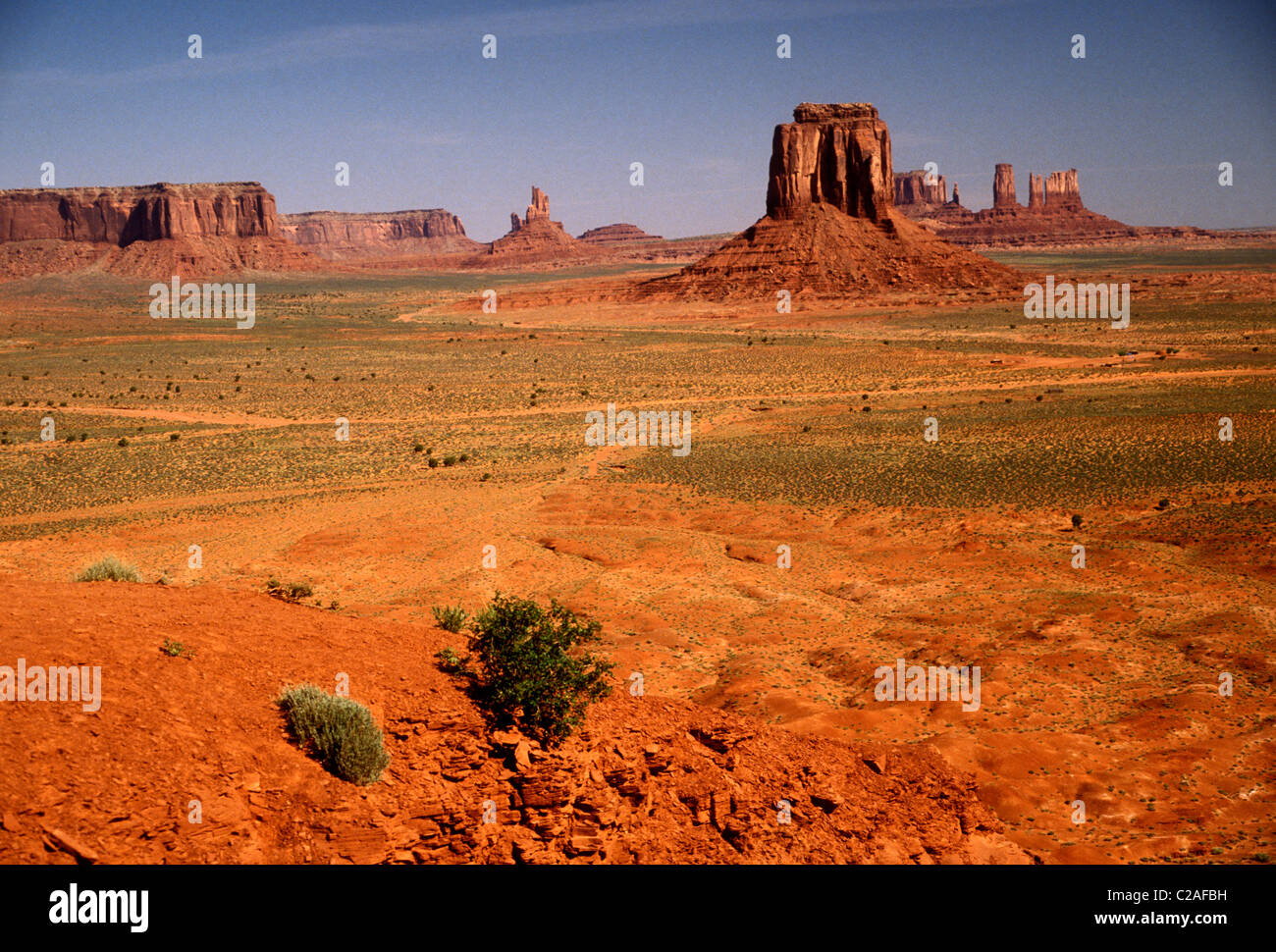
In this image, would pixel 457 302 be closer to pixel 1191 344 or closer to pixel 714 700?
pixel 1191 344

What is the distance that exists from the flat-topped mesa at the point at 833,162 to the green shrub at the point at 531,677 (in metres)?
110

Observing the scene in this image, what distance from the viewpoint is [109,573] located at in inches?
576

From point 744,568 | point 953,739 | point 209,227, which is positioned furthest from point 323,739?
point 209,227

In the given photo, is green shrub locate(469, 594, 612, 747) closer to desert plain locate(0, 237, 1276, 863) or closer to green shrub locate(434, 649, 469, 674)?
green shrub locate(434, 649, 469, 674)

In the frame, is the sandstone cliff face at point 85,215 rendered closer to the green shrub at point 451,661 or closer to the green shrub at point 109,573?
the green shrub at point 109,573

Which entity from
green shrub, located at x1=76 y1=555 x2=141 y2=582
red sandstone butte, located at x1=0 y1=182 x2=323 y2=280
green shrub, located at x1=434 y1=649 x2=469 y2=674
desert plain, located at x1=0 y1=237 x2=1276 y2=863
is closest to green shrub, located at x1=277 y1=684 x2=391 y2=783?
desert plain, located at x1=0 y1=237 x2=1276 y2=863

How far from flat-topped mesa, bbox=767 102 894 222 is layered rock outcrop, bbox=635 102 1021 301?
120 millimetres

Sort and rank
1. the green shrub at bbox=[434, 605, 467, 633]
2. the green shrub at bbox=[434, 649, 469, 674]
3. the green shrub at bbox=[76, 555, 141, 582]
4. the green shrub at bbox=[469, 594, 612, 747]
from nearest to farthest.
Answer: the green shrub at bbox=[469, 594, 612, 747] → the green shrub at bbox=[434, 649, 469, 674] → the green shrub at bbox=[434, 605, 467, 633] → the green shrub at bbox=[76, 555, 141, 582]

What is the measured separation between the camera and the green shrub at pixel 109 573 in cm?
1444

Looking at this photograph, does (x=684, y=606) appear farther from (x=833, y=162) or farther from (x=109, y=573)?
(x=833, y=162)

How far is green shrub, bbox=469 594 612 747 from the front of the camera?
10164 mm

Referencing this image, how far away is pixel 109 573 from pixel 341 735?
27.6 ft

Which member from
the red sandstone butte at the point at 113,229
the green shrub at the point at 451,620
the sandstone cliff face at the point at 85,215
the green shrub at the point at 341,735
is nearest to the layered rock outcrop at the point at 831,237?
the green shrub at the point at 451,620

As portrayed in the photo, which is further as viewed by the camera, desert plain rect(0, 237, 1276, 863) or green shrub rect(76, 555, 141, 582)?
green shrub rect(76, 555, 141, 582)
